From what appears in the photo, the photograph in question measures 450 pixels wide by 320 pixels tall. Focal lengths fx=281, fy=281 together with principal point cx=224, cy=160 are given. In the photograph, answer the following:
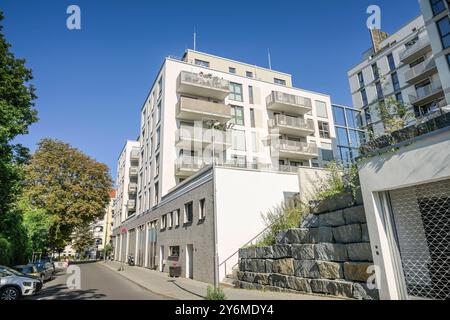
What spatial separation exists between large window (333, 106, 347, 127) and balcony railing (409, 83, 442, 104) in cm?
750

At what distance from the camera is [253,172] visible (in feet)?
57.4

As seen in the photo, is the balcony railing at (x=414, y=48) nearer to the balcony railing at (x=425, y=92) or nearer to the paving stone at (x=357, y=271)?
the balcony railing at (x=425, y=92)

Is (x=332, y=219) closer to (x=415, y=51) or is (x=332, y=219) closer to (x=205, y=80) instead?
(x=205, y=80)

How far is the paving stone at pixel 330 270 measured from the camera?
8.81 m

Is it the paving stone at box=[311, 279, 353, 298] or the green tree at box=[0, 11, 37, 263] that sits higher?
the green tree at box=[0, 11, 37, 263]

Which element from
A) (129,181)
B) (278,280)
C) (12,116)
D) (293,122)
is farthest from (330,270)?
(129,181)

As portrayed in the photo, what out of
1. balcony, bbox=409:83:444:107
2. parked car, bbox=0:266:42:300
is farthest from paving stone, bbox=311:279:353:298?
balcony, bbox=409:83:444:107

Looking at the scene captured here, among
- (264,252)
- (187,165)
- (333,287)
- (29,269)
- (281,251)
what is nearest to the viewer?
(333,287)

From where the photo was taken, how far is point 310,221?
35.2 feet

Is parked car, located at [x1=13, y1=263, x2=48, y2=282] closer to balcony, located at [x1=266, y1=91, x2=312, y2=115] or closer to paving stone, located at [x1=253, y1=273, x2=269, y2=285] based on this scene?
paving stone, located at [x1=253, y1=273, x2=269, y2=285]

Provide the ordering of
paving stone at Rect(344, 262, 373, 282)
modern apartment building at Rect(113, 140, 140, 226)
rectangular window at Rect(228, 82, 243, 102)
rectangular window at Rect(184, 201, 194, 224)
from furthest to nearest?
modern apartment building at Rect(113, 140, 140, 226) < rectangular window at Rect(228, 82, 243, 102) < rectangular window at Rect(184, 201, 194, 224) < paving stone at Rect(344, 262, 373, 282)

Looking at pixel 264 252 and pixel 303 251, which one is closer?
pixel 303 251

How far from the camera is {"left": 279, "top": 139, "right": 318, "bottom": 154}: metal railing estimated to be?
29212 mm

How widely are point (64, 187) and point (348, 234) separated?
36.0 meters
